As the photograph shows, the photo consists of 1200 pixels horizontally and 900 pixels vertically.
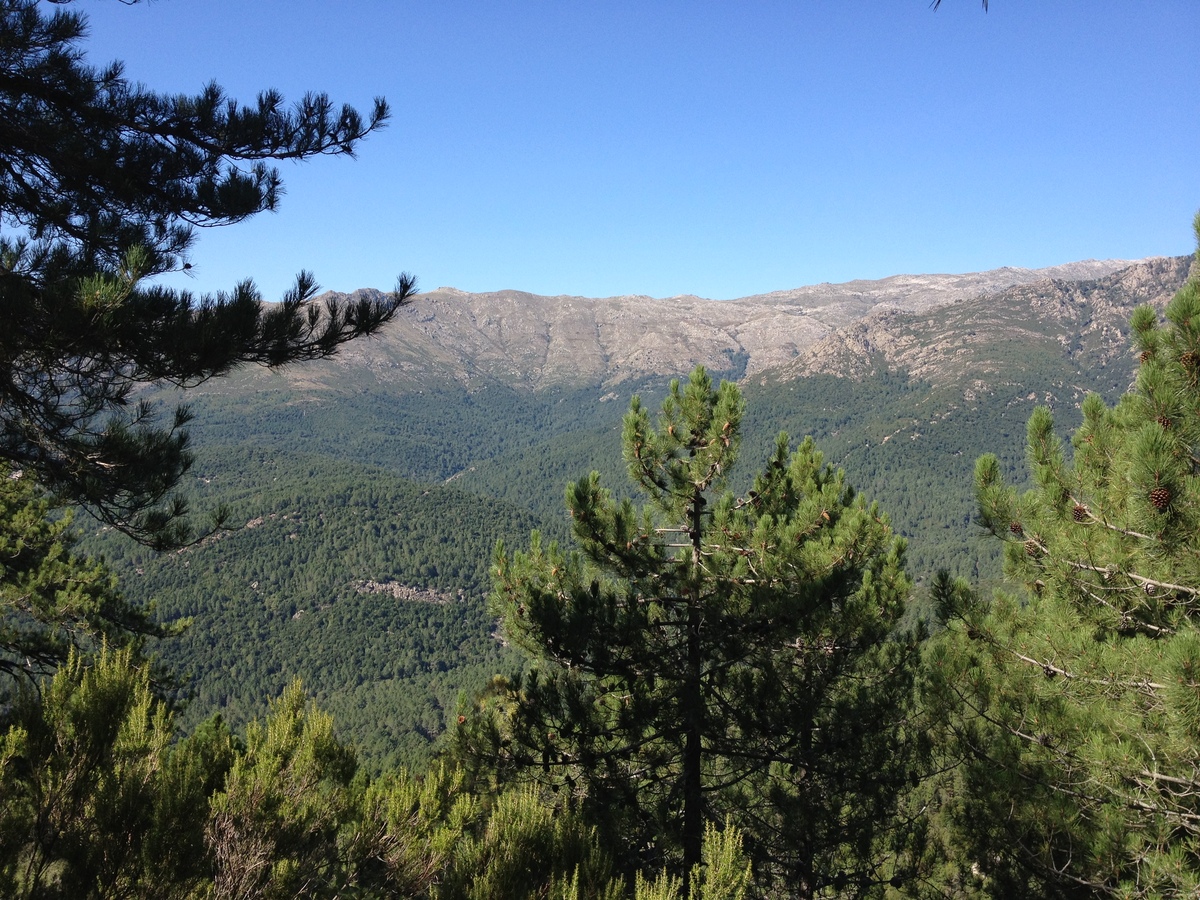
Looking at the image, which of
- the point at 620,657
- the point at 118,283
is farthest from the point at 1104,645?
the point at 118,283

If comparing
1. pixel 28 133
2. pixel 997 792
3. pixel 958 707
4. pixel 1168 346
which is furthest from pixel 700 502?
pixel 28 133

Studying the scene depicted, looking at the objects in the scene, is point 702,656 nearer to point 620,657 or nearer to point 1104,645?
point 620,657

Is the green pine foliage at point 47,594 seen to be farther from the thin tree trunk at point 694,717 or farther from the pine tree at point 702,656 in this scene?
the thin tree trunk at point 694,717

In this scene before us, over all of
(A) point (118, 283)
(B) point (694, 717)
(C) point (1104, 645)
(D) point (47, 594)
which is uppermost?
(A) point (118, 283)

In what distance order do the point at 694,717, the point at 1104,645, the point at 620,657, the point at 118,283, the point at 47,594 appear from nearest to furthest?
the point at 118,283
the point at 1104,645
the point at 694,717
the point at 620,657
the point at 47,594

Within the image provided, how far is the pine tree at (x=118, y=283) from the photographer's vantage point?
395 centimetres

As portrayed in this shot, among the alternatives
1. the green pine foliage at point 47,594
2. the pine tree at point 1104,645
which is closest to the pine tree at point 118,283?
the pine tree at point 1104,645

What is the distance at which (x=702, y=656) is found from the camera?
7598 mm

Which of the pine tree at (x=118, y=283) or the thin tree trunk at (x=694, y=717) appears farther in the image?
the thin tree trunk at (x=694, y=717)

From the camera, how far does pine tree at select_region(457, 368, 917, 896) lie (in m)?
7.19

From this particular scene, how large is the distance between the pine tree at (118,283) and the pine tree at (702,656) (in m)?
3.35

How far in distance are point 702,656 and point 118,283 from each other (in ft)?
19.8

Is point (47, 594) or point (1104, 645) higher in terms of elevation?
point (1104, 645)

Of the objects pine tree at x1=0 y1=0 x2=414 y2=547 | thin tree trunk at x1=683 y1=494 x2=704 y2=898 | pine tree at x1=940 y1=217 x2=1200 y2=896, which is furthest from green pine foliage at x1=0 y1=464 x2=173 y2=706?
pine tree at x1=940 y1=217 x2=1200 y2=896
